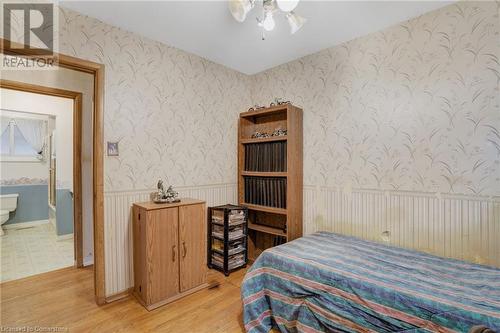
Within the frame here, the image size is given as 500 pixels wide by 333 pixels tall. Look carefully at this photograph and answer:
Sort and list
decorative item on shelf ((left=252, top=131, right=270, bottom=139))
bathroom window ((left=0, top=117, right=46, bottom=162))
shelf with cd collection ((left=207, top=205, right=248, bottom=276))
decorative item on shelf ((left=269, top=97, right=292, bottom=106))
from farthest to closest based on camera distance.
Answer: bathroom window ((left=0, top=117, right=46, bottom=162)) → decorative item on shelf ((left=252, top=131, right=270, bottom=139)) → decorative item on shelf ((left=269, top=97, right=292, bottom=106)) → shelf with cd collection ((left=207, top=205, right=248, bottom=276))

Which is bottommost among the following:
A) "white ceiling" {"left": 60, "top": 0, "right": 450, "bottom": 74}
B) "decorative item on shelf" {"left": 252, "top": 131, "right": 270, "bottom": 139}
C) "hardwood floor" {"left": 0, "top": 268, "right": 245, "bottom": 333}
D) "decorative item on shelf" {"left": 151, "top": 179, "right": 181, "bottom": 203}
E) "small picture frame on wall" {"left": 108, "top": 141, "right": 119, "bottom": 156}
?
"hardwood floor" {"left": 0, "top": 268, "right": 245, "bottom": 333}

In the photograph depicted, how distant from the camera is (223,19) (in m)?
2.02

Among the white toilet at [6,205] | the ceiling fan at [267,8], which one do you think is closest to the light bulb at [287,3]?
the ceiling fan at [267,8]

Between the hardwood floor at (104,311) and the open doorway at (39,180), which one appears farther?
the open doorway at (39,180)

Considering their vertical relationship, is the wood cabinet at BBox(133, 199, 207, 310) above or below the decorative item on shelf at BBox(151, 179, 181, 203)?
below

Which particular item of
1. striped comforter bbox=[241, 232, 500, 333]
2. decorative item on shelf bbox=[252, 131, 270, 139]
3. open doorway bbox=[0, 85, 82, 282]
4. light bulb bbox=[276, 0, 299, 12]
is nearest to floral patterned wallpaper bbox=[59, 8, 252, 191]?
decorative item on shelf bbox=[252, 131, 270, 139]

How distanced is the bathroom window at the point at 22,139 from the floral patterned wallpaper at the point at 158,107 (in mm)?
4196

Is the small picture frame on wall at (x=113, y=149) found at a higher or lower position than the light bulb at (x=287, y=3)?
lower

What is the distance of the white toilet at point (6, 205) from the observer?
4.21 m

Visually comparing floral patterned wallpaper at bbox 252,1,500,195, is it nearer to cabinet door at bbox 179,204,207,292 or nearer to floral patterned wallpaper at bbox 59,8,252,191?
floral patterned wallpaper at bbox 59,8,252,191

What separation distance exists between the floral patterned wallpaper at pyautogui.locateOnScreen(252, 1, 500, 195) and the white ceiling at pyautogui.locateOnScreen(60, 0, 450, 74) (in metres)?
0.16

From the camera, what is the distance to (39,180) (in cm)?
488

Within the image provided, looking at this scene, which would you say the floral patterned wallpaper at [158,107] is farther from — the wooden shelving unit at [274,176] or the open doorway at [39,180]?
the open doorway at [39,180]

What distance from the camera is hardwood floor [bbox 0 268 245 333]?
5.79 ft
